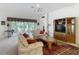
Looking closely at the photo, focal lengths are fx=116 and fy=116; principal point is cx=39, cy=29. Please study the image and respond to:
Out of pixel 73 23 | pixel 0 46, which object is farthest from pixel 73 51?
pixel 0 46

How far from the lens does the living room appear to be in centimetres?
296

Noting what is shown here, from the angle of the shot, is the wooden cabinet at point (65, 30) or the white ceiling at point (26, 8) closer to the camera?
the white ceiling at point (26, 8)

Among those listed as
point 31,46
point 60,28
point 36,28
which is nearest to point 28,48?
point 31,46

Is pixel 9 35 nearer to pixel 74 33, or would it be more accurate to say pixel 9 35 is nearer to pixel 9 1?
pixel 9 1

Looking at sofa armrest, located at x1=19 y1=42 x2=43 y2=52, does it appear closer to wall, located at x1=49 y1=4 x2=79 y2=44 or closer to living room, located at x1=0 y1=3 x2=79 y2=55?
living room, located at x1=0 y1=3 x2=79 y2=55

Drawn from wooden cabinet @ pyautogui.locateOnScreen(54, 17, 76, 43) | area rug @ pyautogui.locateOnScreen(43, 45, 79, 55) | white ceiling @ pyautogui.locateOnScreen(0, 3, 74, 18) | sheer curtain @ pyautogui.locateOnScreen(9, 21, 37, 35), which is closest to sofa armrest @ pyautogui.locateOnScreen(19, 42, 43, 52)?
area rug @ pyautogui.locateOnScreen(43, 45, 79, 55)

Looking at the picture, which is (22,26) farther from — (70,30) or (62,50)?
(70,30)

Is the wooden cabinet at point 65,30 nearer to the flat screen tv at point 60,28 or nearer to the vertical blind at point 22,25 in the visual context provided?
the flat screen tv at point 60,28

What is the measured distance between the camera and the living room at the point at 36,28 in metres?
2.96

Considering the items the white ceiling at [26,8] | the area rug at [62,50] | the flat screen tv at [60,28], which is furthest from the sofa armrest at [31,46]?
the white ceiling at [26,8]

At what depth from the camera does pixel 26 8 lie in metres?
3.01

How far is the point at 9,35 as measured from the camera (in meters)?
3.15

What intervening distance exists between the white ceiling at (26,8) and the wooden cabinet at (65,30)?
0.44 meters

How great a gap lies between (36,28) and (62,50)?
92 centimetres
